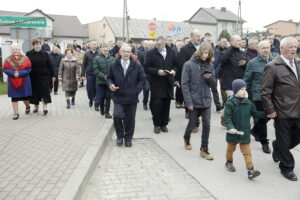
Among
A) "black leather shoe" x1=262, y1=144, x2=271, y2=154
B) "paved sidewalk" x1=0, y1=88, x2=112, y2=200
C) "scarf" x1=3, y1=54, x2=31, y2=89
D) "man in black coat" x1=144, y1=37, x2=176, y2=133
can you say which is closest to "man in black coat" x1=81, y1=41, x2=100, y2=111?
"paved sidewalk" x1=0, y1=88, x2=112, y2=200

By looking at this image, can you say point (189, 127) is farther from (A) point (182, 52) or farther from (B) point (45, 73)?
(B) point (45, 73)

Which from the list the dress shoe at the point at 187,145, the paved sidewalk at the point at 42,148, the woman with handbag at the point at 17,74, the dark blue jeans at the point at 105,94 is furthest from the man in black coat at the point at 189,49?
the woman with handbag at the point at 17,74

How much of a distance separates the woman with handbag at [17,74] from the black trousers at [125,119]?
327cm

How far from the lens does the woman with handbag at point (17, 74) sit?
28.8 feet

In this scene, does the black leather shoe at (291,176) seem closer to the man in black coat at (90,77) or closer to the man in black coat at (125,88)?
the man in black coat at (125,88)

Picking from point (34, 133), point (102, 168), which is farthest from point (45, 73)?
point (102, 168)

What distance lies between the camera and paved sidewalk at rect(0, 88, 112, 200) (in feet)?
14.3

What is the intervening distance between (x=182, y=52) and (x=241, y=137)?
155 inches

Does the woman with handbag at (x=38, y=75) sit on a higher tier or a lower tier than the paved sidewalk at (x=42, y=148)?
higher

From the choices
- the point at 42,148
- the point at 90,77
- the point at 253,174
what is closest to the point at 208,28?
the point at 90,77

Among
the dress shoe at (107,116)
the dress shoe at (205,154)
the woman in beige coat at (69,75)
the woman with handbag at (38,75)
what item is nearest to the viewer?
the dress shoe at (205,154)

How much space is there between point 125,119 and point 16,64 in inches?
140

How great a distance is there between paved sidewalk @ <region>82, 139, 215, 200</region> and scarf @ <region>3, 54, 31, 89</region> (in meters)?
3.73

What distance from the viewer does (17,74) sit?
28.7ft
